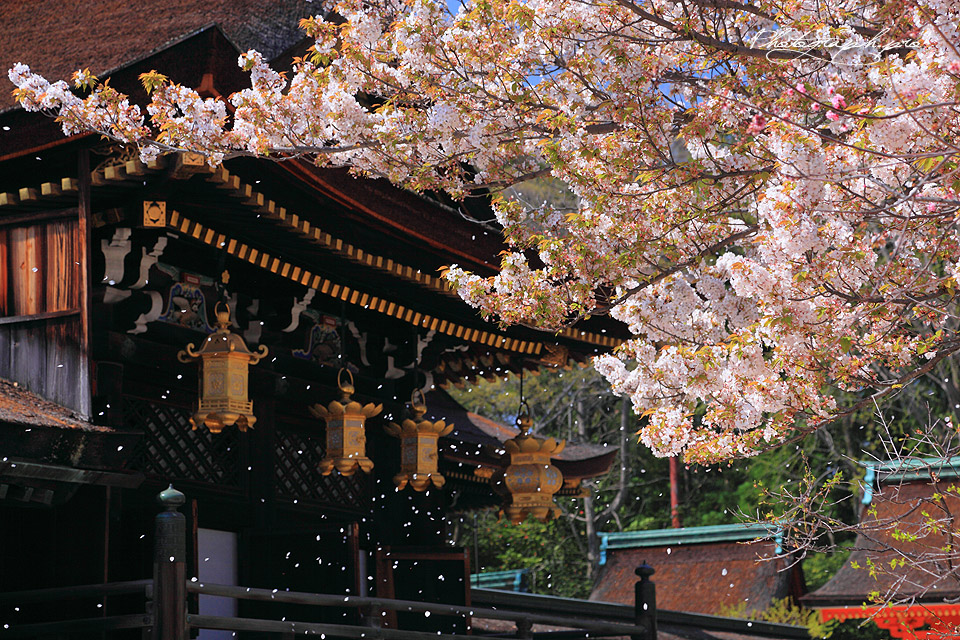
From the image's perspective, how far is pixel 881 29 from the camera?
16.4 feet

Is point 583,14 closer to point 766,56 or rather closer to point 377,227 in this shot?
point 766,56

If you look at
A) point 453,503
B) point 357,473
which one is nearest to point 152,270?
point 357,473

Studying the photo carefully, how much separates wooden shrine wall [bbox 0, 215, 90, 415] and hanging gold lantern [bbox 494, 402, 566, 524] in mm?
4357

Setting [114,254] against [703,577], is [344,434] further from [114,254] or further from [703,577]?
[703,577]

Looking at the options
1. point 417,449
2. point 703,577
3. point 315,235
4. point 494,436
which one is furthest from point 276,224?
point 703,577

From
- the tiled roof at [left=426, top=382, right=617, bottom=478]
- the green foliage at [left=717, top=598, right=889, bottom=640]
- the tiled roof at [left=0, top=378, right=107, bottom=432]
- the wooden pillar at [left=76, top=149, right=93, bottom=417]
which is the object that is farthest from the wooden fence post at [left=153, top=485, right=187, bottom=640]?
the green foliage at [left=717, top=598, right=889, bottom=640]

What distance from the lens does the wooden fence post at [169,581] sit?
588 centimetres

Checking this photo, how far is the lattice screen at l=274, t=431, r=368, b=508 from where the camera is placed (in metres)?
8.80

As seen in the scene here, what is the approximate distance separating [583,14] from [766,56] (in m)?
1.20

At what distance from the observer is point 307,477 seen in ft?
29.6

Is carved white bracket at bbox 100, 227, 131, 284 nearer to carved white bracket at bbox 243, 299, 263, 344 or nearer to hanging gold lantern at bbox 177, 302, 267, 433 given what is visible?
hanging gold lantern at bbox 177, 302, 267, 433

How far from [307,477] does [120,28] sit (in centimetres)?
353

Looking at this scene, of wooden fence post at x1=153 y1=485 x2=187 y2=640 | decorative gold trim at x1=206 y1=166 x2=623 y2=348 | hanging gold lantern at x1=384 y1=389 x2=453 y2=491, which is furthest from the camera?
hanging gold lantern at x1=384 y1=389 x2=453 y2=491

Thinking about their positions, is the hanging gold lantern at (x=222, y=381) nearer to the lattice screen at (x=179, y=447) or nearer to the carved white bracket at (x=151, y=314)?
the carved white bracket at (x=151, y=314)
